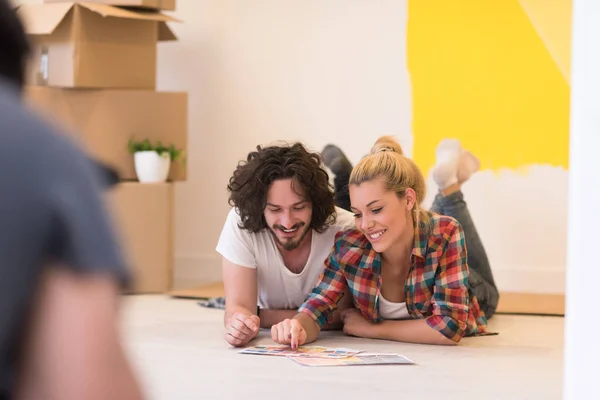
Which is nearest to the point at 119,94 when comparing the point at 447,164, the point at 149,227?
the point at 149,227

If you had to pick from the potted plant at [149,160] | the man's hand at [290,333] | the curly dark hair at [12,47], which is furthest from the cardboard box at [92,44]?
the curly dark hair at [12,47]

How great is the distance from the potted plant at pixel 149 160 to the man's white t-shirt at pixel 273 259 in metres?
1.37

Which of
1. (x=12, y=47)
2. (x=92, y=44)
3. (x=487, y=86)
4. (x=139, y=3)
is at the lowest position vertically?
(x=12, y=47)

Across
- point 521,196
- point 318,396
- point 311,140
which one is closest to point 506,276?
point 521,196

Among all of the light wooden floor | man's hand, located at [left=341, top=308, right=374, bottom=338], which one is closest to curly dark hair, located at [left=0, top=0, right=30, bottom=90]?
the light wooden floor

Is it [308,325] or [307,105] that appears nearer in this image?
[308,325]

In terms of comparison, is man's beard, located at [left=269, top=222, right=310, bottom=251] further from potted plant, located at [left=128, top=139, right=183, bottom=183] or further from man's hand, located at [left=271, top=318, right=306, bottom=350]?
potted plant, located at [left=128, top=139, right=183, bottom=183]

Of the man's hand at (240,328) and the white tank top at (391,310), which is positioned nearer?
the man's hand at (240,328)

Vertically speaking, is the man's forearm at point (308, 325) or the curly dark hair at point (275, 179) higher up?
the curly dark hair at point (275, 179)

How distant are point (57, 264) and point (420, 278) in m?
2.38

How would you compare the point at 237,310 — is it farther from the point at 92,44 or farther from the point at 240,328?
the point at 92,44

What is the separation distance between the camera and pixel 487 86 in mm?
4527

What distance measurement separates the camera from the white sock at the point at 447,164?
368 cm

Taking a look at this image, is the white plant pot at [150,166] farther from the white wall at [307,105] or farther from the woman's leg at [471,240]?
the woman's leg at [471,240]
